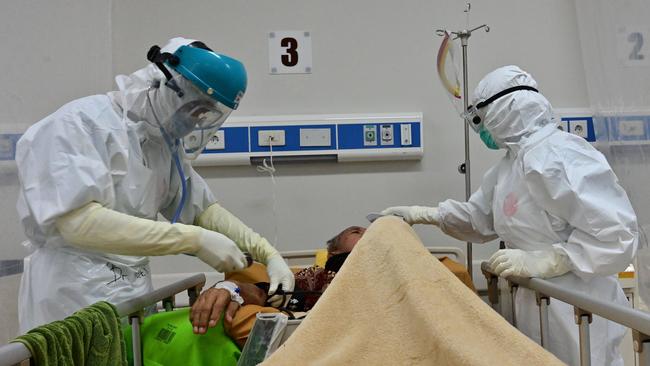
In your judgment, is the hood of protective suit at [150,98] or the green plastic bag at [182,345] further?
the hood of protective suit at [150,98]

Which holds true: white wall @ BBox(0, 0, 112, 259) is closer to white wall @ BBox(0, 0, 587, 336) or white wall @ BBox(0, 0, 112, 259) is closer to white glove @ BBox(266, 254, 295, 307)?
white wall @ BBox(0, 0, 587, 336)

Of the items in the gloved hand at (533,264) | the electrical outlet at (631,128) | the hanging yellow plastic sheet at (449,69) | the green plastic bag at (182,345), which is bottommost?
the green plastic bag at (182,345)

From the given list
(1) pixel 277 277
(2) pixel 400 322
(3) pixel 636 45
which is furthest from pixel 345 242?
(3) pixel 636 45

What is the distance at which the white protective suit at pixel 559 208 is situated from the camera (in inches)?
60.3

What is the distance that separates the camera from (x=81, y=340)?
0.98 metres

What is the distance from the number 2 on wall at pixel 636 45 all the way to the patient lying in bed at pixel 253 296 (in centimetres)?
114

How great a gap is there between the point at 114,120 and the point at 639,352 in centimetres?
138

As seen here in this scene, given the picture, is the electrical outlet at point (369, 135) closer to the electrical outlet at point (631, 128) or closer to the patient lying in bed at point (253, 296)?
the patient lying in bed at point (253, 296)

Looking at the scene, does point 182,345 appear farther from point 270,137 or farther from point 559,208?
point 270,137

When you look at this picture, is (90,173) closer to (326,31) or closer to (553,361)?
(553,361)

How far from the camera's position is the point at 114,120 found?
4.99 feet

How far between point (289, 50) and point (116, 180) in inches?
51.1

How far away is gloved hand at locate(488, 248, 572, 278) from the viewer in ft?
5.19

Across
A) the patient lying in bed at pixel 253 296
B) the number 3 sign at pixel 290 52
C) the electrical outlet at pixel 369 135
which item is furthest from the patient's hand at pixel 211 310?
the number 3 sign at pixel 290 52
